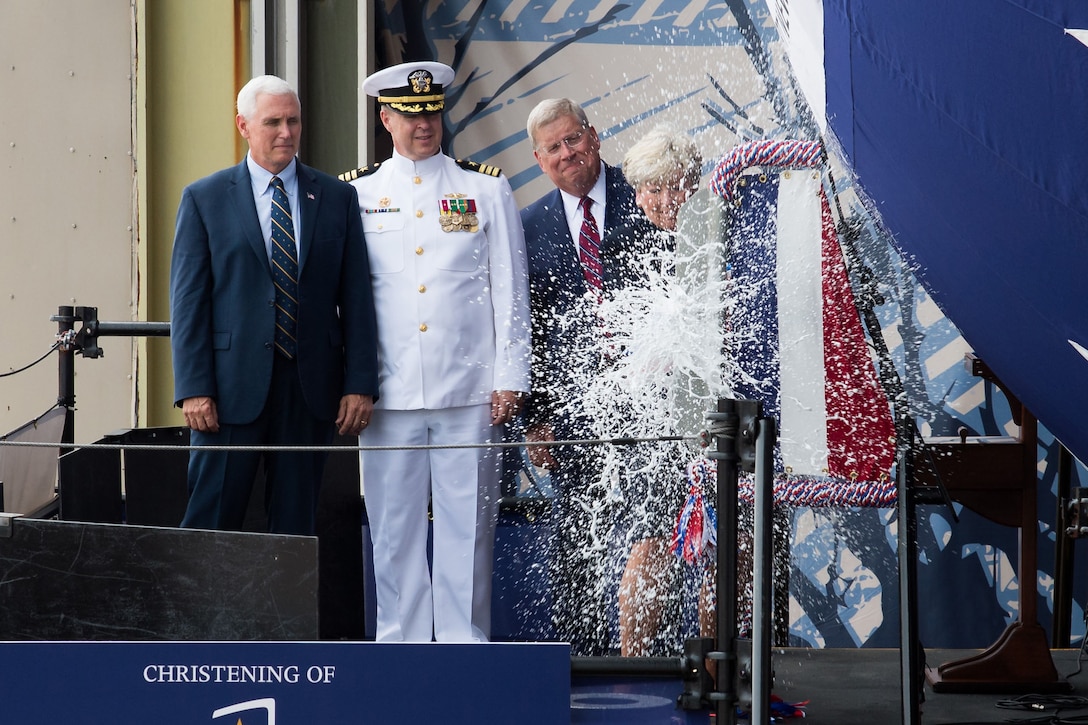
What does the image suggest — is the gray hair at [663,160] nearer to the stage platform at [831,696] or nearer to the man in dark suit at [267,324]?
the man in dark suit at [267,324]

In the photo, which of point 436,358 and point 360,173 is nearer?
point 436,358

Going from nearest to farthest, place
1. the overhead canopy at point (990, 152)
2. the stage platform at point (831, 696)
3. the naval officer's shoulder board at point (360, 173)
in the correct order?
the overhead canopy at point (990, 152) → the stage platform at point (831, 696) → the naval officer's shoulder board at point (360, 173)

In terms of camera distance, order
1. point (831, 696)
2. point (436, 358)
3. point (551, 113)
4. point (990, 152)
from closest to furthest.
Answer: point (990, 152) → point (831, 696) → point (436, 358) → point (551, 113)

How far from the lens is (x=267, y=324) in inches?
114

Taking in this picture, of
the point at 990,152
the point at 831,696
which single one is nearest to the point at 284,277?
the point at 831,696

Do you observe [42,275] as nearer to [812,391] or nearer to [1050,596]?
[812,391]

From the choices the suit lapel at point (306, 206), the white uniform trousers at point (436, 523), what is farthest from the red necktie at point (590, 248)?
the suit lapel at point (306, 206)

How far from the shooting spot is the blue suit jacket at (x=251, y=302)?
289cm

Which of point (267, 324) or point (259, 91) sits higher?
point (259, 91)

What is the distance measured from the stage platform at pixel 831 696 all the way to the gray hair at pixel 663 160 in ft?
3.56

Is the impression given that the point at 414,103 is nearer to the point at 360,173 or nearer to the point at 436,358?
the point at 360,173

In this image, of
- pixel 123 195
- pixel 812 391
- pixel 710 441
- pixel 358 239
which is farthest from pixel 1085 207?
pixel 123 195

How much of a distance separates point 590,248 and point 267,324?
76 centimetres

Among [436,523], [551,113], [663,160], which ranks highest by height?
[551,113]
